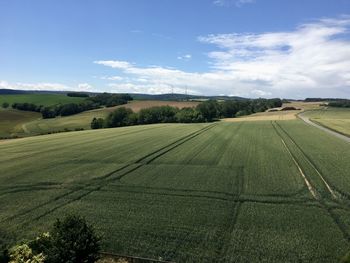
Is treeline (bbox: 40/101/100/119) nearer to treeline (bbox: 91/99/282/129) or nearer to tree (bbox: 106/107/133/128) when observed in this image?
treeline (bbox: 91/99/282/129)

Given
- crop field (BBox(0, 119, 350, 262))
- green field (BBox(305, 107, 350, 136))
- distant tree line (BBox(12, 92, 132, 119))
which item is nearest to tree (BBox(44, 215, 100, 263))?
crop field (BBox(0, 119, 350, 262))

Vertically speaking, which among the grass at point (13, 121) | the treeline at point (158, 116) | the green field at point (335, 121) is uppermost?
the green field at point (335, 121)

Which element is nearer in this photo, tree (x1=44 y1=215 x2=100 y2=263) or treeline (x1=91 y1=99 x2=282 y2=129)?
tree (x1=44 y1=215 x2=100 y2=263)

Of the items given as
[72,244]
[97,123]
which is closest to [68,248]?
[72,244]

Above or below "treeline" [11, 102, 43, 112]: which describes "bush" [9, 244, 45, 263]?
above

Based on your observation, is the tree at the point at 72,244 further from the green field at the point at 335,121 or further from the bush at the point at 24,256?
the green field at the point at 335,121

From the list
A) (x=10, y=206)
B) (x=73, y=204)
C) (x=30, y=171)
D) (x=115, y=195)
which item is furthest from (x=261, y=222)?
(x=30, y=171)

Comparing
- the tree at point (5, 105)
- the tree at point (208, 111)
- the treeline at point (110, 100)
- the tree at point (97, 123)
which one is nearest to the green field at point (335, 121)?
the tree at point (208, 111)

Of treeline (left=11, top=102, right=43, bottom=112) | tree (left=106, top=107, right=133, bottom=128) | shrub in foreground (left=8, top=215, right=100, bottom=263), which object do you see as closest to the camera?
shrub in foreground (left=8, top=215, right=100, bottom=263)
